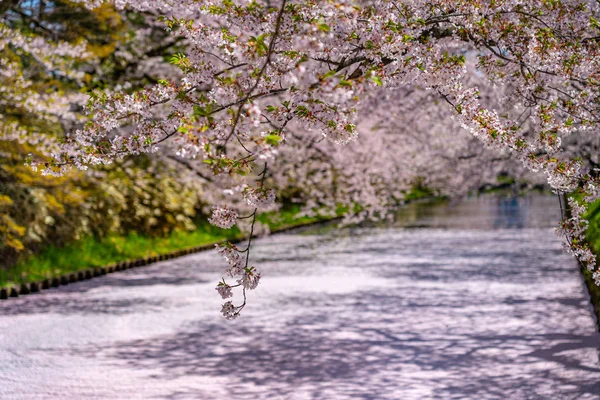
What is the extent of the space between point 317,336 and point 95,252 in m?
10.2

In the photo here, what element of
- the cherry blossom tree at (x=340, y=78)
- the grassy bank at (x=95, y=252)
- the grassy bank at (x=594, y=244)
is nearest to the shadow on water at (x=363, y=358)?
Answer: the cherry blossom tree at (x=340, y=78)

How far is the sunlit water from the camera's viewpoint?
25.0ft

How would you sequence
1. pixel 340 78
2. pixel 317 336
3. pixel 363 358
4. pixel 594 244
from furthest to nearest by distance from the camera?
pixel 594 244
pixel 317 336
pixel 363 358
pixel 340 78

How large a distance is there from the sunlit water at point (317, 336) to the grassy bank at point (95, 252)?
0.88 m

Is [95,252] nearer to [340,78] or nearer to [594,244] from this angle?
[594,244]

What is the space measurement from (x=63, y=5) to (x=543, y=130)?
1667 centimetres

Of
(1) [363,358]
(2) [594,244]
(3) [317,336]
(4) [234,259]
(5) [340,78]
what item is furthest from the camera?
(2) [594,244]

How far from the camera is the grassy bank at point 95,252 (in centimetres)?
1552

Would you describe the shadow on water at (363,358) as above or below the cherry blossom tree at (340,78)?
below

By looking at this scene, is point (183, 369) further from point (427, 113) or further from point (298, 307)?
point (427, 113)

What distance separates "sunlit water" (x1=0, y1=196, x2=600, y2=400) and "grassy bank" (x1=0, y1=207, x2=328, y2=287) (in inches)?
34.7

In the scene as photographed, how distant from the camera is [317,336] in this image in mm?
10055

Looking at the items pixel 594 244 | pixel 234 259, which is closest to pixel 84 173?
pixel 594 244

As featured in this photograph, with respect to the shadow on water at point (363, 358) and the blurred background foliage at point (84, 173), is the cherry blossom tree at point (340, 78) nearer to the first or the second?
the shadow on water at point (363, 358)
